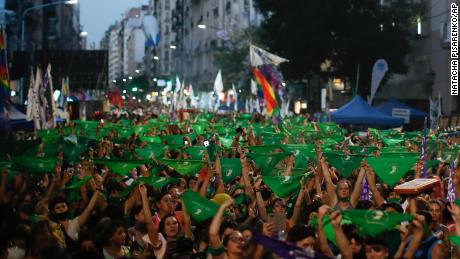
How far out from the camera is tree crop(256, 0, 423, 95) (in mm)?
47312

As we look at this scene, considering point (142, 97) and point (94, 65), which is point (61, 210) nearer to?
point (94, 65)

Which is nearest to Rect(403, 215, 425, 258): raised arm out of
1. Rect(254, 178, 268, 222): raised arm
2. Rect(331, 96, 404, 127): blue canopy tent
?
Rect(254, 178, 268, 222): raised arm

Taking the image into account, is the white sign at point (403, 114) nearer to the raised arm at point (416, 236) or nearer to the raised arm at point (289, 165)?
the raised arm at point (289, 165)

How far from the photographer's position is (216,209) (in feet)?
26.7

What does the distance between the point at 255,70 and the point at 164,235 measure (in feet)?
69.9

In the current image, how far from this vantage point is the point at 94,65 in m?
64.2

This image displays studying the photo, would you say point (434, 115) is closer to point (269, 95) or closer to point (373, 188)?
point (269, 95)

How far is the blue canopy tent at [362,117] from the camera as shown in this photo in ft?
98.0

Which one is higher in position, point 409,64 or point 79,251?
point 409,64

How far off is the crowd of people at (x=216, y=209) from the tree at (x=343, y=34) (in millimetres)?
31627

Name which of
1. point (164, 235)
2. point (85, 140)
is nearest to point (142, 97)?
point (85, 140)

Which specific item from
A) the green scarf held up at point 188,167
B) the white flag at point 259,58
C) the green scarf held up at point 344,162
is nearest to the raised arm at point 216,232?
the green scarf held up at point 188,167

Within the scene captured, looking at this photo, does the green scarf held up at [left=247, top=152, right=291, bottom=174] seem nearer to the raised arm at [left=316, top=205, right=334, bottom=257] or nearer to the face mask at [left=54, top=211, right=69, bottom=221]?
the face mask at [left=54, top=211, right=69, bottom=221]

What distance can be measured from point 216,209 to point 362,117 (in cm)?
2251
